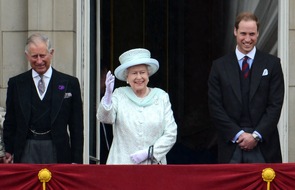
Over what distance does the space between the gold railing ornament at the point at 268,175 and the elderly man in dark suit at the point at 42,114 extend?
1847 mm

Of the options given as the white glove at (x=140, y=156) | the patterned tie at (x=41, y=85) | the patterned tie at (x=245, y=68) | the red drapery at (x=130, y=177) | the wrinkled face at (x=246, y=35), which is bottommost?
the red drapery at (x=130, y=177)

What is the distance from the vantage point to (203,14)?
15.5 metres

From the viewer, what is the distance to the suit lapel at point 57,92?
9.98 meters

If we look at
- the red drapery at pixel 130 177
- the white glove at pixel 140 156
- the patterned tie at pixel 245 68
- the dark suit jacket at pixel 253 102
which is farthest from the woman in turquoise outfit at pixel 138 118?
the patterned tie at pixel 245 68

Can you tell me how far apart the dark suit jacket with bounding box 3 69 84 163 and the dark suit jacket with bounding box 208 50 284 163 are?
1.24 meters

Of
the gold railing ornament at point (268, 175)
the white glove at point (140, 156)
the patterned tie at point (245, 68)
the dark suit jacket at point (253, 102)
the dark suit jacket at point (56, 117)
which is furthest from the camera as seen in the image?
the patterned tie at point (245, 68)

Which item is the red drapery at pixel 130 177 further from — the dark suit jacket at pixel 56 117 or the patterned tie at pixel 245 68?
the patterned tie at pixel 245 68

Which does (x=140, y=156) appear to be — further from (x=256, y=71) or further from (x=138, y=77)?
(x=256, y=71)

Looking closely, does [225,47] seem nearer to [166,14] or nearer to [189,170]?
[166,14]

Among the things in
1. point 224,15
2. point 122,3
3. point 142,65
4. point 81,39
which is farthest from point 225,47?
point 142,65

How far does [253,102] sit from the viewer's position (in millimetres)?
9969

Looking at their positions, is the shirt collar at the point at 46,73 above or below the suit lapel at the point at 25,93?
above

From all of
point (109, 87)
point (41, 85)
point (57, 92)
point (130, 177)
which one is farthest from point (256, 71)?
point (41, 85)

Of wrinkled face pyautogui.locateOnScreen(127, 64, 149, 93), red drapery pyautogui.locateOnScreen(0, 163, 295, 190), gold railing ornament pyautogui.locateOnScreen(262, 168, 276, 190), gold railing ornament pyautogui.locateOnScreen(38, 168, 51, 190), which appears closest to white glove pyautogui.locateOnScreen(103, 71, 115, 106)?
wrinkled face pyautogui.locateOnScreen(127, 64, 149, 93)
